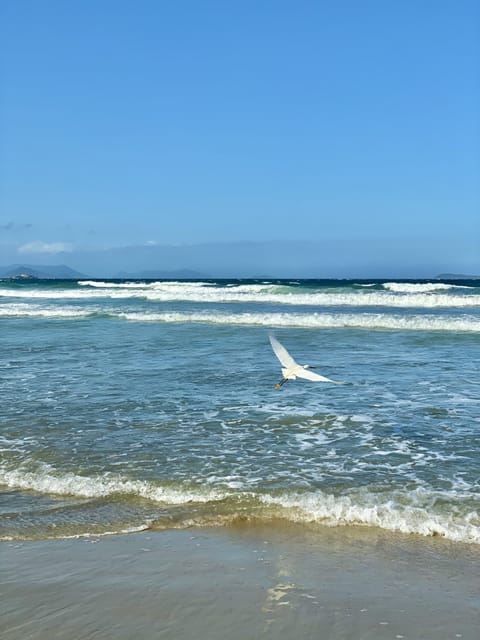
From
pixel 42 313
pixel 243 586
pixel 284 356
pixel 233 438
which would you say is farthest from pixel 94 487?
pixel 42 313

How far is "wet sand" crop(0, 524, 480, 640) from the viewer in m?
3.33

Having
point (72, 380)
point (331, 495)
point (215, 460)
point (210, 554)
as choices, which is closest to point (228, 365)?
point (72, 380)

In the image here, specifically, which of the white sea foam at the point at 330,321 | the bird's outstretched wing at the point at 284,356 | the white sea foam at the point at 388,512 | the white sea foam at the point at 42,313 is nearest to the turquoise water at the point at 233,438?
the white sea foam at the point at 388,512

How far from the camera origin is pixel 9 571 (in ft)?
13.2

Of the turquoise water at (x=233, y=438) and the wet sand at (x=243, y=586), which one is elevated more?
the turquoise water at (x=233, y=438)

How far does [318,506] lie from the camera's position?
16.5 feet

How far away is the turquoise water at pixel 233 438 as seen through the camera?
5.02 meters

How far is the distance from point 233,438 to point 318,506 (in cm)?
201

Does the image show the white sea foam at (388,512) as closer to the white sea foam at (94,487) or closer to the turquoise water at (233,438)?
the turquoise water at (233,438)

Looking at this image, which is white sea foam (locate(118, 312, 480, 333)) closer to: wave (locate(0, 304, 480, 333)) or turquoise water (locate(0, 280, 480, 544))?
wave (locate(0, 304, 480, 333))

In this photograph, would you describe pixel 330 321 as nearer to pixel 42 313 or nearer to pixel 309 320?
pixel 309 320

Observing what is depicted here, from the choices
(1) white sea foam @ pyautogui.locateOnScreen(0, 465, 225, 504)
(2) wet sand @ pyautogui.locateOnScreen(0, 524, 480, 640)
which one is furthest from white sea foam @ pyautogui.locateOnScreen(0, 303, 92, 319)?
(2) wet sand @ pyautogui.locateOnScreen(0, 524, 480, 640)

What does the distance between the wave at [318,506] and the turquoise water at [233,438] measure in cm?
2

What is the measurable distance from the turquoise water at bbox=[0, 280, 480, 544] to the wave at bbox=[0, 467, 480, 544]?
0.02 metres
